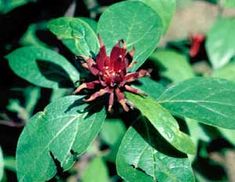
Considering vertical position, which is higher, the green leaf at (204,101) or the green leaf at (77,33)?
the green leaf at (77,33)

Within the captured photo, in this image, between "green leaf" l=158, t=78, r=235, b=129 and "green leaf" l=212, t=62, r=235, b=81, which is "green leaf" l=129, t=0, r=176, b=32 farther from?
"green leaf" l=212, t=62, r=235, b=81

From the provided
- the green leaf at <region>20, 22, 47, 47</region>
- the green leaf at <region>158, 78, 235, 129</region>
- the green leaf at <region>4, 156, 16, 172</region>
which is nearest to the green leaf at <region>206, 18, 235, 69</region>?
the green leaf at <region>158, 78, 235, 129</region>

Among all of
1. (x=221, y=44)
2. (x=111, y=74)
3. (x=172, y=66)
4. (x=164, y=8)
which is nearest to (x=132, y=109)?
(x=111, y=74)

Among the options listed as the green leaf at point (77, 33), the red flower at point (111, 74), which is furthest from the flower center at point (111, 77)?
the green leaf at point (77, 33)

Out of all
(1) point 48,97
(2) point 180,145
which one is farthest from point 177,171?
(1) point 48,97

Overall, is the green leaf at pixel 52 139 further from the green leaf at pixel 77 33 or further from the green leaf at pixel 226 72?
the green leaf at pixel 226 72

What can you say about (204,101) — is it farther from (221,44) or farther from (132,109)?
(221,44)
